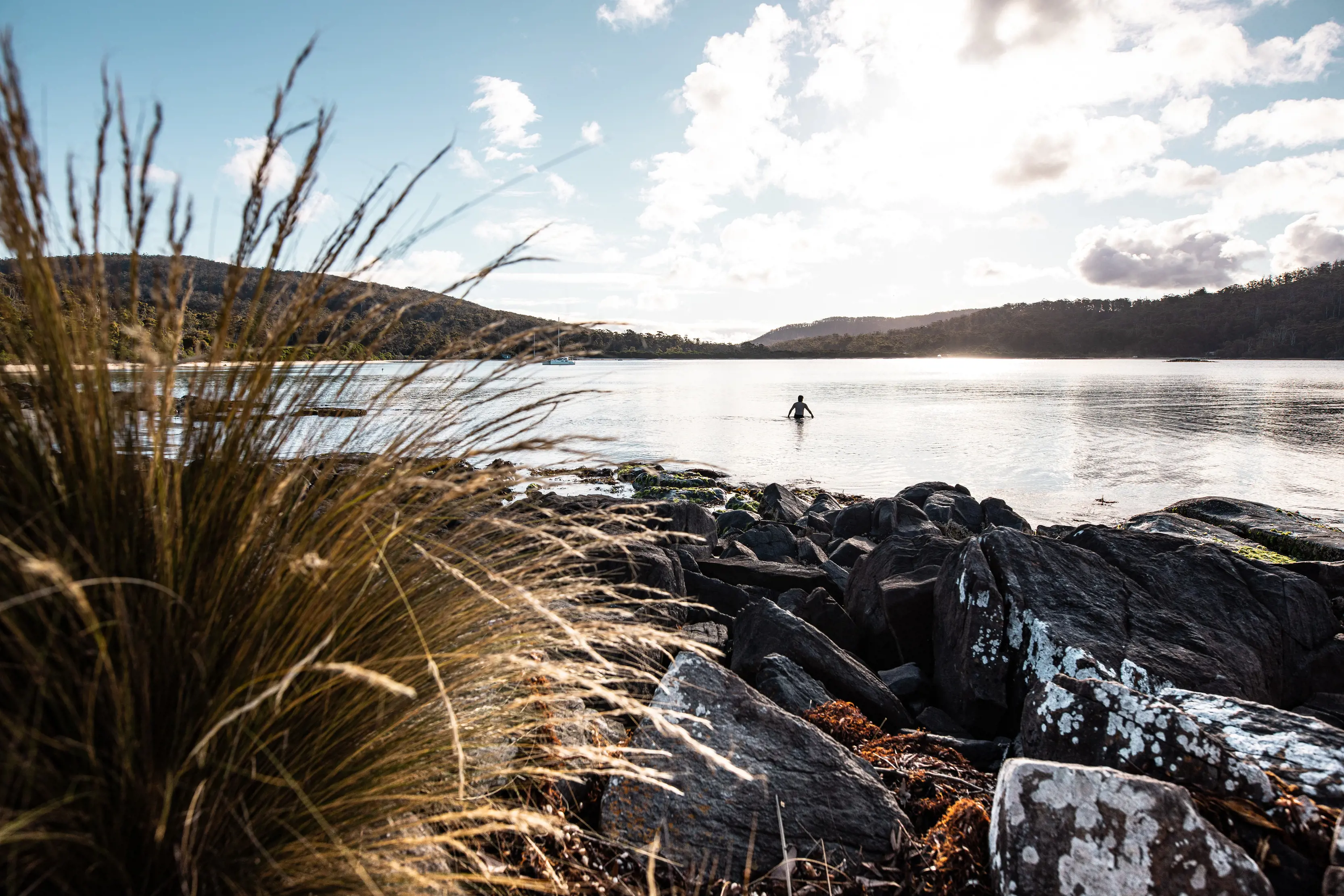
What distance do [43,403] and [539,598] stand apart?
56.7 inches

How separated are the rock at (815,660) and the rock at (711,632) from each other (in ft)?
0.67

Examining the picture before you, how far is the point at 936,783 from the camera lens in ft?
9.79

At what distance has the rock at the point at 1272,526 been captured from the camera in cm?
858

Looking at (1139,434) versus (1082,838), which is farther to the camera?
(1139,434)

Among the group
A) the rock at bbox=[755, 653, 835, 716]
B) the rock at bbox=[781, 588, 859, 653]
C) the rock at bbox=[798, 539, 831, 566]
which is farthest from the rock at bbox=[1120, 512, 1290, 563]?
the rock at bbox=[755, 653, 835, 716]

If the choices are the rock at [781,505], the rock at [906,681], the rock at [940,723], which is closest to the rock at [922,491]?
the rock at [781,505]

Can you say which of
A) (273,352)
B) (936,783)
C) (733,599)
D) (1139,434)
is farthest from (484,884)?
(1139,434)

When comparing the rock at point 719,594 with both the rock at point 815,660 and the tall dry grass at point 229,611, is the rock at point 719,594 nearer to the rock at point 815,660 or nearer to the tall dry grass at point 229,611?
the rock at point 815,660

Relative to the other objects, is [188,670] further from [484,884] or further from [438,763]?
[484,884]

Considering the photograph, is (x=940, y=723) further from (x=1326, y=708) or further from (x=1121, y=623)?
(x=1326, y=708)

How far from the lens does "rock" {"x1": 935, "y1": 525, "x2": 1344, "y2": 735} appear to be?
4.12 meters

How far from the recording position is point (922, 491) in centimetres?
1590

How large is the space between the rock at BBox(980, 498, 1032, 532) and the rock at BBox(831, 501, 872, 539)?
220cm

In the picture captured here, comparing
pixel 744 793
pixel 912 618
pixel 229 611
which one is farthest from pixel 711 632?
pixel 229 611
